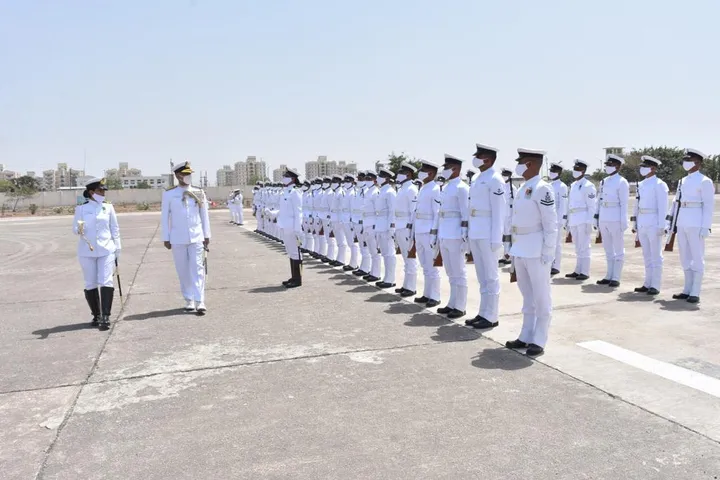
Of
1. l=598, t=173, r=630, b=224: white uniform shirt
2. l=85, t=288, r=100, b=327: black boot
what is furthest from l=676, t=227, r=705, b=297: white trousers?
l=85, t=288, r=100, b=327: black boot

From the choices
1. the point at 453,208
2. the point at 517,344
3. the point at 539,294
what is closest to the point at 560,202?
the point at 453,208

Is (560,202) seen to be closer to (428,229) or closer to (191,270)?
(428,229)

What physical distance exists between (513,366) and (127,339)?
14.3ft

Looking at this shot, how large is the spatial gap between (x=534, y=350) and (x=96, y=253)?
544 centimetres

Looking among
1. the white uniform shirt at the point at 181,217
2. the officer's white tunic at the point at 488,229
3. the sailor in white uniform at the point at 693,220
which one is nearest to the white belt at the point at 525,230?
the officer's white tunic at the point at 488,229

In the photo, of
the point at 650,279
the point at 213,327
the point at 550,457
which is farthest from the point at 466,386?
the point at 650,279

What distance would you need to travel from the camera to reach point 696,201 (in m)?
8.22

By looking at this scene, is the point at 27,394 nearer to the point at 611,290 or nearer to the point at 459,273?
the point at 459,273

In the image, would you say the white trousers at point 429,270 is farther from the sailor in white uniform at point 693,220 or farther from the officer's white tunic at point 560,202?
the officer's white tunic at point 560,202

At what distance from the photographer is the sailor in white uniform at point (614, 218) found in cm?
970

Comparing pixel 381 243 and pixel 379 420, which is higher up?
pixel 381 243

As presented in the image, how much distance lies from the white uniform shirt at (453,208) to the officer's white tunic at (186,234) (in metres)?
3.32

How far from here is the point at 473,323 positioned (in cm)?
690

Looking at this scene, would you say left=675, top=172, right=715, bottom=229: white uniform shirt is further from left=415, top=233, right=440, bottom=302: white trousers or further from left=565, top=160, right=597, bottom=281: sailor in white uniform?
left=415, top=233, right=440, bottom=302: white trousers
